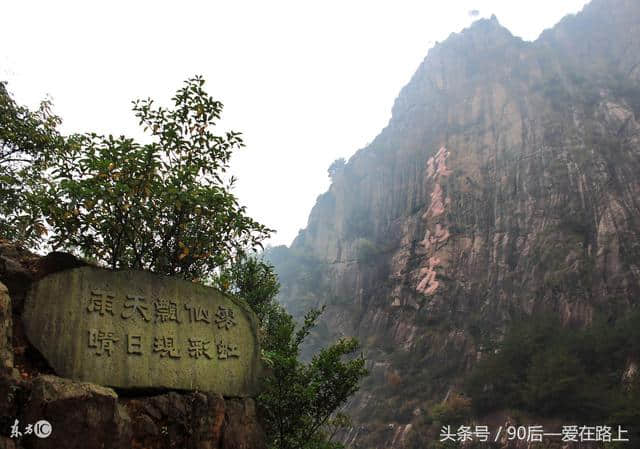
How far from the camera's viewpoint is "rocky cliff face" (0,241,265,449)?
120 inches

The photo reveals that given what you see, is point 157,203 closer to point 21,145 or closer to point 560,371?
point 21,145

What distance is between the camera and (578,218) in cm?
2162

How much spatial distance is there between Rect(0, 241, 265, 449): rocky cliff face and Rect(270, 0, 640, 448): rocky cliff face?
15.9 meters

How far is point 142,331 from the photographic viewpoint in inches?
156

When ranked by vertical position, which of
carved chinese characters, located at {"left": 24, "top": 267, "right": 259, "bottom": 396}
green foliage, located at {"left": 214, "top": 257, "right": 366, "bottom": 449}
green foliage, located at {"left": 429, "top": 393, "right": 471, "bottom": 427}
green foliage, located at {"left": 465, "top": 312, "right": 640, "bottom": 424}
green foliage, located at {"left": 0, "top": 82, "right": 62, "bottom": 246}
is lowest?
green foliage, located at {"left": 429, "top": 393, "right": 471, "bottom": 427}

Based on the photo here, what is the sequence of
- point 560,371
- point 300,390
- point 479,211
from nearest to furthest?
point 300,390 < point 560,371 < point 479,211

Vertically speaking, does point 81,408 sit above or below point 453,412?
above

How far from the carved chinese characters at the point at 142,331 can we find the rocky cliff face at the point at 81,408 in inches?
4.8

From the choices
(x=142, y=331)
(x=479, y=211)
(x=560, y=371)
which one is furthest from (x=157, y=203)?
(x=479, y=211)

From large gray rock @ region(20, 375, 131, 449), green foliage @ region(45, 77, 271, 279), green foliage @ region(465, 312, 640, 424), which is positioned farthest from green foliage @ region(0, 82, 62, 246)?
green foliage @ region(465, 312, 640, 424)

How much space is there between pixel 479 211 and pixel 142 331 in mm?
23736

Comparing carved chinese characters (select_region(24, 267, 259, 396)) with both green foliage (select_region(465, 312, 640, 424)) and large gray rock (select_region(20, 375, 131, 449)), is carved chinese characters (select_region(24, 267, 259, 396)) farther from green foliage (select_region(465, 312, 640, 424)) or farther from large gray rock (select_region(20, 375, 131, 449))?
green foliage (select_region(465, 312, 640, 424))
